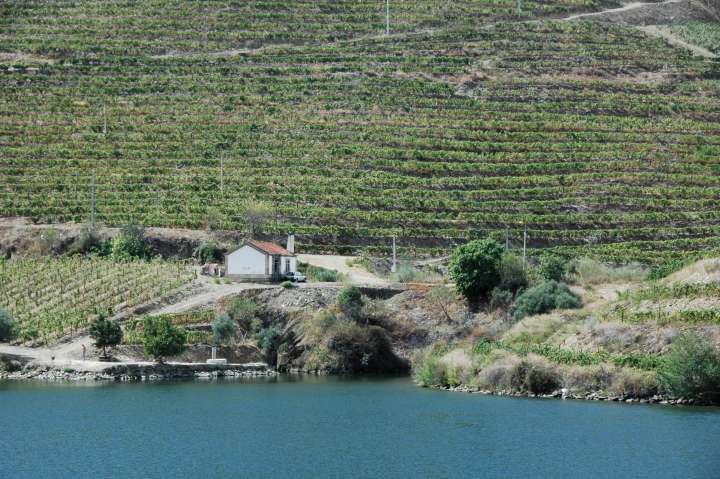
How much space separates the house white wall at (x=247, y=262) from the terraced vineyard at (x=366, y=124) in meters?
9.81

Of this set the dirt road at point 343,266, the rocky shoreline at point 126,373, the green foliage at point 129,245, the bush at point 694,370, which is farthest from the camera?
the green foliage at point 129,245

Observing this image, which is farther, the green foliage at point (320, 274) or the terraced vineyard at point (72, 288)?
the green foliage at point (320, 274)

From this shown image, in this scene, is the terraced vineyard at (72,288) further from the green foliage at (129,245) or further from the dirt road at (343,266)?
the dirt road at (343,266)

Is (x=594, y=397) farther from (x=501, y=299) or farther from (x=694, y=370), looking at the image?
(x=501, y=299)

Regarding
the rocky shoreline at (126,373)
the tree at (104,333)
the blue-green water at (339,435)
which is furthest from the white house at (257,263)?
the blue-green water at (339,435)

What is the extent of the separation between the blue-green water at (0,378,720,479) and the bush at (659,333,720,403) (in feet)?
3.75

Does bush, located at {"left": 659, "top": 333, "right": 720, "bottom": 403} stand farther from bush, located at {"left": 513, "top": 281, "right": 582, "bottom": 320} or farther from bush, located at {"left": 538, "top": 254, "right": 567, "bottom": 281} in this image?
bush, located at {"left": 538, "top": 254, "right": 567, "bottom": 281}

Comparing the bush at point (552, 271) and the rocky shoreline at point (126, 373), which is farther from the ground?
the bush at point (552, 271)

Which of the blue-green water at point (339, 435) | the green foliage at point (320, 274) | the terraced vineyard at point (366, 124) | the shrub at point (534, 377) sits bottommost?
the blue-green water at point (339, 435)

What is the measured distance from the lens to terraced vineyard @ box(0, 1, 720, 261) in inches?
3706

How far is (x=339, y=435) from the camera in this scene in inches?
2020

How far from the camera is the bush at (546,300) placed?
69588 millimetres

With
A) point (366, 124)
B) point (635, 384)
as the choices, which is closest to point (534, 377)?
point (635, 384)

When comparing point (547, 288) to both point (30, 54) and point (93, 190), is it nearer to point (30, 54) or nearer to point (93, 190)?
point (93, 190)
